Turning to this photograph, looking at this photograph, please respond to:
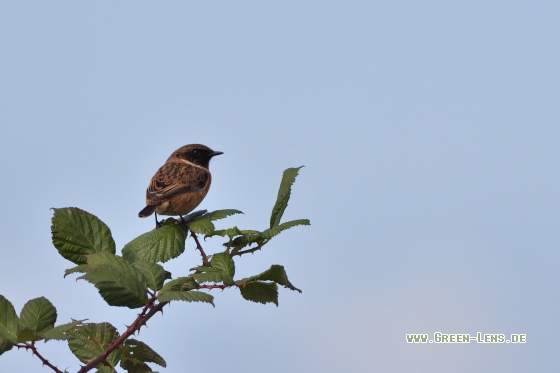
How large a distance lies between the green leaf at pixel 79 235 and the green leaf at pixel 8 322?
0.60 m

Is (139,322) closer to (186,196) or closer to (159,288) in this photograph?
(159,288)

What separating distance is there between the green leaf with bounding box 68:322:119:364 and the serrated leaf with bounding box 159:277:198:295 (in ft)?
1.67

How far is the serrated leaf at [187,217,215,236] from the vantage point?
188 inches

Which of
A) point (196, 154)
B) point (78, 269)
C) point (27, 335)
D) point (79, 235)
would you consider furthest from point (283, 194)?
point (196, 154)

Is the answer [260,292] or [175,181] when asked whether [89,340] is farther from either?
[175,181]

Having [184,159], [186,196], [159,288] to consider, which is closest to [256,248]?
[159,288]

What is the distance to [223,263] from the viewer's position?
3.57 metres

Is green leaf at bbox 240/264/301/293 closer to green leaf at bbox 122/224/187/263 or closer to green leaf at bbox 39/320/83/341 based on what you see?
green leaf at bbox 39/320/83/341

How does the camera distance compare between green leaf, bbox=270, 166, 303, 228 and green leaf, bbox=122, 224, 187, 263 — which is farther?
green leaf, bbox=122, 224, 187, 263

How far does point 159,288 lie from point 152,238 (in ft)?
3.88

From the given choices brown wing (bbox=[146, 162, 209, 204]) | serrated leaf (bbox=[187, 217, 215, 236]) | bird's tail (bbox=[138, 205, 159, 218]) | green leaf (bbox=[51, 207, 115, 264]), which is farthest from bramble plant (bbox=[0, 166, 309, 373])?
brown wing (bbox=[146, 162, 209, 204])

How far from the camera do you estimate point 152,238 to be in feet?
14.7

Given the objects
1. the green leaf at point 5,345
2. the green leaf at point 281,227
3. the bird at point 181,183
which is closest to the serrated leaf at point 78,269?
the green leaf at point 5,345

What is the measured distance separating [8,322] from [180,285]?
2.57ft
